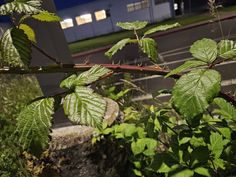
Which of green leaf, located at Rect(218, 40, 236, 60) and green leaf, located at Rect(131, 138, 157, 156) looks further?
green leaf, located at Rect(131, 138, 157, 156)

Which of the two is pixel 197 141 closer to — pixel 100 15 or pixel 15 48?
pixel 15 48

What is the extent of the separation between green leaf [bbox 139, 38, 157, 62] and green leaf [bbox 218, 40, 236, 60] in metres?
0.20

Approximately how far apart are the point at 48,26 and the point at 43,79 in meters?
0.68

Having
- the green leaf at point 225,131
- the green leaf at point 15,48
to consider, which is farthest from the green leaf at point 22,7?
the green leaf at point 225,131

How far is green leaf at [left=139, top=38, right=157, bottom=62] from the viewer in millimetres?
908

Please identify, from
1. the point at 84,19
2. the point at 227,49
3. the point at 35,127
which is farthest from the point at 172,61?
the point at 84,19

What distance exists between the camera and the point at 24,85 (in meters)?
6.28

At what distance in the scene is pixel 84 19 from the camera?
92.9 feet

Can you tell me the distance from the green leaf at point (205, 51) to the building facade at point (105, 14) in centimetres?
2552

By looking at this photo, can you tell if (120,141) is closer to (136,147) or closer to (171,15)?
(136,147)

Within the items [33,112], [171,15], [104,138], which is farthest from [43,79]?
[171,15]

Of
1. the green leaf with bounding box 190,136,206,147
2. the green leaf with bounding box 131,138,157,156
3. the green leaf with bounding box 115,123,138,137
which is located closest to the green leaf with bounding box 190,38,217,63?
the green leaf with bounding box 190,136,206,147

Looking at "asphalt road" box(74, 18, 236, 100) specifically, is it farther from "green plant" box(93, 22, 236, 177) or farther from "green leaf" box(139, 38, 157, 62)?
"green plant" box(93, 22, 236, 177)

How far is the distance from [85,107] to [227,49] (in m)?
0.48
